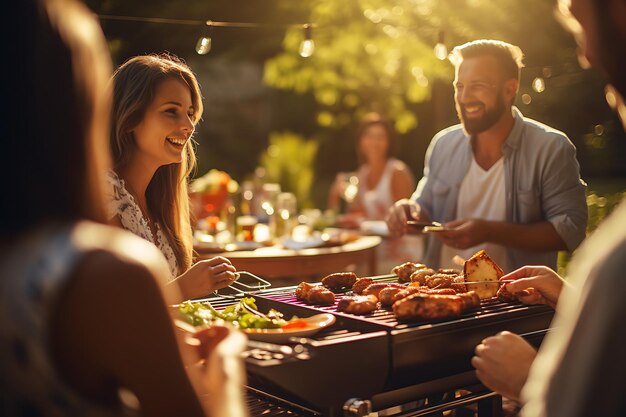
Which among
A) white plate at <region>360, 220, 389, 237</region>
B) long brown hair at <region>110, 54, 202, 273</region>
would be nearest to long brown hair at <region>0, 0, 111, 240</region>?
long brown hair at <region>110, 54, 202, 273</region>

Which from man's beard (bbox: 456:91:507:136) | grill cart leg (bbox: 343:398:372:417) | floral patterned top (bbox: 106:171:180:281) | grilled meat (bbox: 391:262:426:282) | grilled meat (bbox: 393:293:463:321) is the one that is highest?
man's beard (bbox: 456:91:507:136)

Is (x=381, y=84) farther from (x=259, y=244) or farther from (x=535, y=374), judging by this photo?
(x=535, y=374)

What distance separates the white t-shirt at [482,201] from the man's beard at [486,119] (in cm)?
29

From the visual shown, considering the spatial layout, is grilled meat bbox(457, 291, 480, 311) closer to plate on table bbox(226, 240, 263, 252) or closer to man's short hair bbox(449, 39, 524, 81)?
man's short hair bbox(449, 39, 524, 81)

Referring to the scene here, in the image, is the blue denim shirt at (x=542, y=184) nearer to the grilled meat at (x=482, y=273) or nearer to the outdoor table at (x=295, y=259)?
the grilled meat at (x=482, y=273)

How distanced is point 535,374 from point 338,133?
75.1 feet

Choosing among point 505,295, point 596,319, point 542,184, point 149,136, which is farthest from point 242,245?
point 596,319

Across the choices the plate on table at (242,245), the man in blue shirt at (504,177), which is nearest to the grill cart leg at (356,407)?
the man in blue shirt at (504,177)

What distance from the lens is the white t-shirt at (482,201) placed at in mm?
4984

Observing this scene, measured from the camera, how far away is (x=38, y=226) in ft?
4.97

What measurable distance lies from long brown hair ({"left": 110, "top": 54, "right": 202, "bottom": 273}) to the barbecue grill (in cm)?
93

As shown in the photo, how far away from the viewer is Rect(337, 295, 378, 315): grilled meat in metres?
3.05

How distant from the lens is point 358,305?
3.06m

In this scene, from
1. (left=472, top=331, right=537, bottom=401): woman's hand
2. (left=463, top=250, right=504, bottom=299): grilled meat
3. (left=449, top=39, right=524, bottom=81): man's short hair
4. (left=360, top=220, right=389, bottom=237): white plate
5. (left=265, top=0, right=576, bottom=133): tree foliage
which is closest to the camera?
(left=472, top=331, right=537, bottom=401): woman's hand
